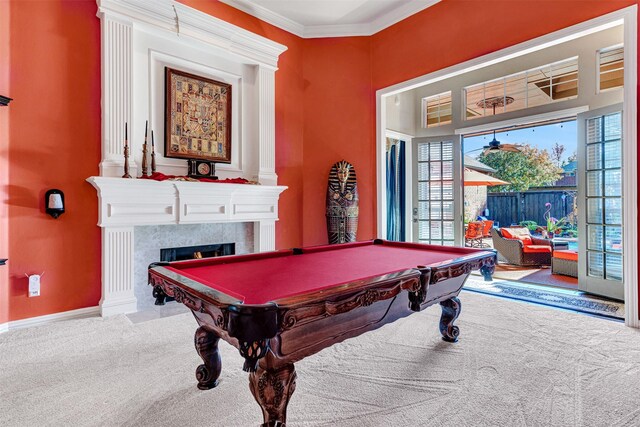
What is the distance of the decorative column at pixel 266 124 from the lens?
14.0ft

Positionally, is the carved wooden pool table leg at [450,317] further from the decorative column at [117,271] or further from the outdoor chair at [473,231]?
the outdoor chair at [473,231]

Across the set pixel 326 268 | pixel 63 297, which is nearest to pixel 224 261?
pixel 326 268

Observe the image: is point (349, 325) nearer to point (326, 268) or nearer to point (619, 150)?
point (326, 268)

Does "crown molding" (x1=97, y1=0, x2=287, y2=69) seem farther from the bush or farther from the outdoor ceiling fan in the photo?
the bush

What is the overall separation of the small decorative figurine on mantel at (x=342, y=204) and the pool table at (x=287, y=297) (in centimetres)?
217

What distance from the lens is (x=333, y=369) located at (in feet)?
6.92

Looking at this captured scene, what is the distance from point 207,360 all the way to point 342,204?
2961mm

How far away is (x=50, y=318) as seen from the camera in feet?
9.71

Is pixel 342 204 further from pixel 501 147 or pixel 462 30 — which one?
pixel 501 147

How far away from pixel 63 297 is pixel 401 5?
5.10 m

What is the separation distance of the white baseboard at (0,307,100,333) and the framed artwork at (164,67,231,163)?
67.5 inches

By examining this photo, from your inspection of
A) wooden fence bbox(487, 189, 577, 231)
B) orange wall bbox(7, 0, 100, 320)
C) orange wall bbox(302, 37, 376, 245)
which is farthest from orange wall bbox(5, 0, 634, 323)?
wooden fence bbox(487, 189, 577, 231)

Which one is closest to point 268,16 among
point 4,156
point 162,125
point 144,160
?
point 162,125

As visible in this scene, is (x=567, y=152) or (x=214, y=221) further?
(x=567, y=152)
